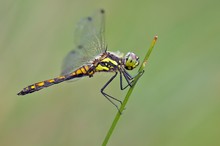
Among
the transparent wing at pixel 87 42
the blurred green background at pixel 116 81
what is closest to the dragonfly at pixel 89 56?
the transparent wing at pixel 87 42

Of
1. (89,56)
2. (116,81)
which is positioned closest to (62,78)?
(89,56)

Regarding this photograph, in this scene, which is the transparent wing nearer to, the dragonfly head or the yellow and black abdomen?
the yellow and black abdomen

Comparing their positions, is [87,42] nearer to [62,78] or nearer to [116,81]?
[62,78]

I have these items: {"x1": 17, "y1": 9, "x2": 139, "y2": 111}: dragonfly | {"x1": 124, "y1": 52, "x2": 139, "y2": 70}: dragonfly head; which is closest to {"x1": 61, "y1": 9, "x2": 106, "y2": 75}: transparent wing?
{"x1": 17, "y1": 9, "x2": 139, "y2": 111}: dragonfly

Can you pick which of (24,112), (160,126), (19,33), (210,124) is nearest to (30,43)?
(19,33)

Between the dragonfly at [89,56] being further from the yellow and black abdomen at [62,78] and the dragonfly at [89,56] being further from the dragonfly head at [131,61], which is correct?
the dragonfly head at [131,61]

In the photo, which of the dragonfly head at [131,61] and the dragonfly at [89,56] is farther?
the dragonfly at [89,56]
